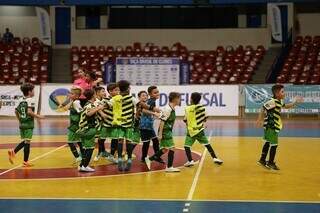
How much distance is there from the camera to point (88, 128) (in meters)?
11.6

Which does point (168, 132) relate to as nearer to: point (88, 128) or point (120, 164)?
point (120, 164)

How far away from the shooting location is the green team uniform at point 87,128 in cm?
1153

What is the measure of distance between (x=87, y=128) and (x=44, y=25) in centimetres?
2582

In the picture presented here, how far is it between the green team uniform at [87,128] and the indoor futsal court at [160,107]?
0.03m

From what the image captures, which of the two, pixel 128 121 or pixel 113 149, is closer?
pixel 128 121

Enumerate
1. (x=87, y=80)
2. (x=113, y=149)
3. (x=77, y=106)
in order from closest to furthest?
(x=77, y=106) → (x=113, y=149) → (x=87, y=80)

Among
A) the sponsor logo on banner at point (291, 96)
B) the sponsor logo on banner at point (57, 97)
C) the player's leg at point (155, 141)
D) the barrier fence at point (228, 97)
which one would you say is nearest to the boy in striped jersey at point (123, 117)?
the player's leg at point (155, 141)

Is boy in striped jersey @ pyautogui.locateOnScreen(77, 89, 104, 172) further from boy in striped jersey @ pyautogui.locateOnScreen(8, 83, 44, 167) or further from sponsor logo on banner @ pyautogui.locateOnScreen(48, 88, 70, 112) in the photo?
sponsor logo on banner @ pyautogui.locateOnScreen(48, 88, 70, 112)

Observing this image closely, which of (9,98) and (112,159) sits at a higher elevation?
(9,98)

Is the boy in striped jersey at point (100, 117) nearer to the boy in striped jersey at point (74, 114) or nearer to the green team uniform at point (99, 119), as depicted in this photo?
the green team uniform at point (99, 119)

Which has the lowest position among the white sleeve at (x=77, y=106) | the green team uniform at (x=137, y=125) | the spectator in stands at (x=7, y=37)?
the green team uniform at (x=137, y=125)

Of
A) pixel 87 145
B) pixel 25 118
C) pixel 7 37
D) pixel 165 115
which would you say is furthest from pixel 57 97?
pixel 165 115

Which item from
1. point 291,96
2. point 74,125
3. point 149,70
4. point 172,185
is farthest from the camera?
point 149,70

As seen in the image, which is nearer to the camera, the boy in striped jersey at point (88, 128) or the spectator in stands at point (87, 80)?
the boy in striped jersey at point (88, 128)
